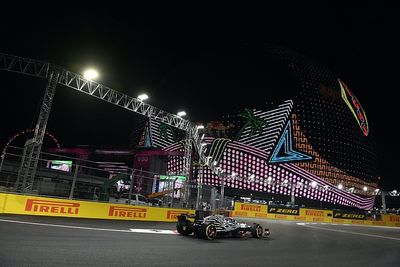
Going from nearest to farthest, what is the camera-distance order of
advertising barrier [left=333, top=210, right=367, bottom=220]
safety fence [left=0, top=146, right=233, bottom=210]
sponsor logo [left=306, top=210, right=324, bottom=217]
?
safety fence [left=0, top=146, right=233, bottom=210] → sponsor logo [left=306, top=210, right=324, bottom=217] → advertising barrier [left=333, top=210, right=367, bottom=220]

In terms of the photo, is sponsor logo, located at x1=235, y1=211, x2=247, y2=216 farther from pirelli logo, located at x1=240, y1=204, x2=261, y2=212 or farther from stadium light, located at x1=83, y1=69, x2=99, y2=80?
stadium light, located at x1=83, y1=69, x2=99, y2=80

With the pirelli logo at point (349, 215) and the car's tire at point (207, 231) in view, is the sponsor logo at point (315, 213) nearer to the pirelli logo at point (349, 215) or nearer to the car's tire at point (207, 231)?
the pirelli logo at point (349, 215)

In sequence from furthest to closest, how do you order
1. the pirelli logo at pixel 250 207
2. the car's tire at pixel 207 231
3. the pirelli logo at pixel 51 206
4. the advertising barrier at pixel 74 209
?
the pirelli logo at pixel 250 207 < the pirelli logo at pixel 51 206 < the advertising barrier at pixel 74 209 < the car's tire at pixel 207 231

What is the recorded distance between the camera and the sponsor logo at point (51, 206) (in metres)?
12.1

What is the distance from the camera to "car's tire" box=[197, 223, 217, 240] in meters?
9.82

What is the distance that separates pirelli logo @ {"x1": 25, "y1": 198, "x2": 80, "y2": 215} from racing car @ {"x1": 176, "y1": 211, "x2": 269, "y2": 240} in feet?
17.6

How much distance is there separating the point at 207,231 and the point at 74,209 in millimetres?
6804

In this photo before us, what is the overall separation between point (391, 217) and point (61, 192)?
45.2 meters

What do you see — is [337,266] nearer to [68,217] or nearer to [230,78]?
[68,217]

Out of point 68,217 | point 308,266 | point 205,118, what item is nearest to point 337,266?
point 308,266

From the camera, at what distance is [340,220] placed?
3969 centimetres

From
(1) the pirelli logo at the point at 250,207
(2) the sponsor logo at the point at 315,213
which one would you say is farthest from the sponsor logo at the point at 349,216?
(1) the pirelli logo at the point at 250,207

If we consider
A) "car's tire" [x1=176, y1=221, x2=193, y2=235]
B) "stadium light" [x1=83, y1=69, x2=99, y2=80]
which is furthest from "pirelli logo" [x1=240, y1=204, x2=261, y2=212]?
"car's tire" [x1=176, y1=221, x2=193, y2=235]

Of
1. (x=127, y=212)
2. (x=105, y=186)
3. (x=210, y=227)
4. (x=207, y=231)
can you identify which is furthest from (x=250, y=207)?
(x=207, y=231)
